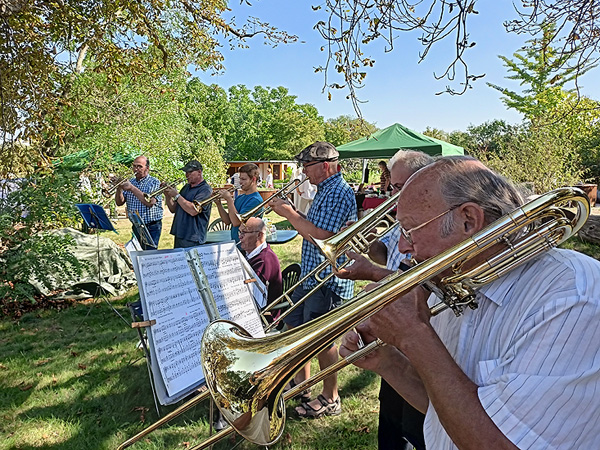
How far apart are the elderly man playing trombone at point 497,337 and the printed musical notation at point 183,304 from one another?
1198mm

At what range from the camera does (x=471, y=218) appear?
106cm

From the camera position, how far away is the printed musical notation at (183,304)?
194cm

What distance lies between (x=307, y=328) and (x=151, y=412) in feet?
8.83

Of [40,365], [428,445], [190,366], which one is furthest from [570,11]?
[40,365]

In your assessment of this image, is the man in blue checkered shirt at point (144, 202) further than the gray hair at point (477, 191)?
Yes

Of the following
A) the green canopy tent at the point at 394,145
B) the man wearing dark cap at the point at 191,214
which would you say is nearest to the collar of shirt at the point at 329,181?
the man wearing dark cap at the point at 191,214

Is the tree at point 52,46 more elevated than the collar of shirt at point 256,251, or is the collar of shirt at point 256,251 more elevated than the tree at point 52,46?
the tree at point 52,46

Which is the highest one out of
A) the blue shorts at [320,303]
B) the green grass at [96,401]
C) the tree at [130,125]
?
the tree at [130,125]

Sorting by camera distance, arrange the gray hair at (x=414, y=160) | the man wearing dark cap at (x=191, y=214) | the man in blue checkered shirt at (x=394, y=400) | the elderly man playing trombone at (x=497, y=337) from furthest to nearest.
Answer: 1. the man wearing dark cap at (x=191, y=214)
2. the gray hair at (x=414, y=160)
3. the man in blue checkered shirt at (x=394, y=400)
4. the elderly man playing trombone at (x=497, y=337)

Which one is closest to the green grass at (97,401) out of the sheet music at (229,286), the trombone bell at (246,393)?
the sheet music at (229,286)

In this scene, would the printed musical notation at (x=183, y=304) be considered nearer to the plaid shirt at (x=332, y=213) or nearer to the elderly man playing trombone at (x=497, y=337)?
the plaid shirt at (x=332, y=213)

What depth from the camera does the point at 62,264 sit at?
16.0ft

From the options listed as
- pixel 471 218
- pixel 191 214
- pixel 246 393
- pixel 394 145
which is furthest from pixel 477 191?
pixel 394 145

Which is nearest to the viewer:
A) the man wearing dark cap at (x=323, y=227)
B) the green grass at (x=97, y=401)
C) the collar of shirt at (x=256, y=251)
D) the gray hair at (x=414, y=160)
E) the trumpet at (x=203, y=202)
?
the gray hair at (x=414, y=160)
